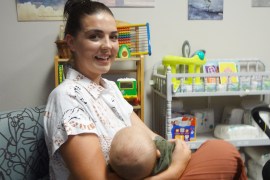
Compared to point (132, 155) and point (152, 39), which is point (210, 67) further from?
point (132, 155)

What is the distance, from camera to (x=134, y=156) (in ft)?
2.60

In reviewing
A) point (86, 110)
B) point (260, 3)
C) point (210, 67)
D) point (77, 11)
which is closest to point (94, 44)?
point (77, 11)

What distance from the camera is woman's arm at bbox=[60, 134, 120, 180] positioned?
790 mm

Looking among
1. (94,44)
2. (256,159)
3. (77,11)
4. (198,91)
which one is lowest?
(256,159)

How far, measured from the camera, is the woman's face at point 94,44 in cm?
96

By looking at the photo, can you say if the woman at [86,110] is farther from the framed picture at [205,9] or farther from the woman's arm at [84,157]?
the framed picture at [205,9]

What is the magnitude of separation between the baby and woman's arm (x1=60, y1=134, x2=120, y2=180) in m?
0.04

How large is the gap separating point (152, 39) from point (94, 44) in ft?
3.79

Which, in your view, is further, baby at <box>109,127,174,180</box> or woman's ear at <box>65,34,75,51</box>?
woman's ear at <box>65,34,75,51</box>

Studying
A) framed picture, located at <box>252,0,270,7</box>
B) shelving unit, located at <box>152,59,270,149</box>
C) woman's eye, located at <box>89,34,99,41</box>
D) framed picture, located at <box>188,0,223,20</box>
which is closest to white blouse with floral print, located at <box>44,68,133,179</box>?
woman's eye, located at <box>89,34,99,41</box>

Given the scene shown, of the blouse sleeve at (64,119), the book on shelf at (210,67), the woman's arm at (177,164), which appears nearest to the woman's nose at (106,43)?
the blouse sleeve at (64,119)

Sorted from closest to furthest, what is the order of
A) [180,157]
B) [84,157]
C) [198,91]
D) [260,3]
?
[84,157] → [180,157] → [198,91] → [260,3]

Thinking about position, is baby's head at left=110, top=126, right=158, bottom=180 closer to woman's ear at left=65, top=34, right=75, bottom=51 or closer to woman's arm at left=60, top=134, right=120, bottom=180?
woman's arm at left=60, top=134, right=120, bottom=180

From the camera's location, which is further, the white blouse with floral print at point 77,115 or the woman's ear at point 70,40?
the woman's ear at point 70,40
